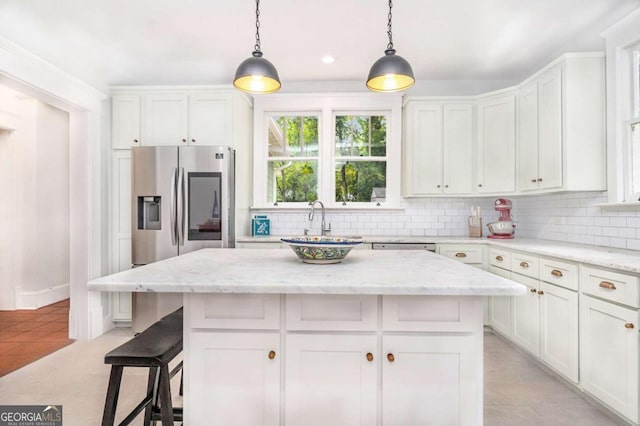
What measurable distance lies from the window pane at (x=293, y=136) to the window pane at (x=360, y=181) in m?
0.42

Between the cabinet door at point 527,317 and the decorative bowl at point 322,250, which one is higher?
the decorative bowl at point 322,250

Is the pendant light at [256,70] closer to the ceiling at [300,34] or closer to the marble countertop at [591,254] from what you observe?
the ceiling at [300,34]

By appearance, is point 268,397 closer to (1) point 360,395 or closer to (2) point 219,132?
(1) point 360,395

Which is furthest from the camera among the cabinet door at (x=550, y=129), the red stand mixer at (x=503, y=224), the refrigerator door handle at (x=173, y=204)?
the red stand mixer at (x=503, y=224)

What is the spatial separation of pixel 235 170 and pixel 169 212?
77 centimetres

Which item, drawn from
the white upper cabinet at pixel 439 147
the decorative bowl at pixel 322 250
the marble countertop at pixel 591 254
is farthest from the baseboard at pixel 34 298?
the white upper cabinet at pixel 439 147

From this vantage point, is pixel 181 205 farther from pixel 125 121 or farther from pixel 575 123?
pixel 575 123

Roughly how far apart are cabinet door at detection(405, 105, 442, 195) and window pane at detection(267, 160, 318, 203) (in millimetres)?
1149

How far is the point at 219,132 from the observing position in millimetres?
3486

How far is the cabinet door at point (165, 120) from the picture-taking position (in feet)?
11.5

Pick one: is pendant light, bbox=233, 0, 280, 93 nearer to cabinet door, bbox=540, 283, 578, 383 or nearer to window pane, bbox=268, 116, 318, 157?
window pane, bbox=268, 116, 318, 157

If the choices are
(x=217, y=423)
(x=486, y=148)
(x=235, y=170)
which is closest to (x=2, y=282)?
(x=235, y=170)

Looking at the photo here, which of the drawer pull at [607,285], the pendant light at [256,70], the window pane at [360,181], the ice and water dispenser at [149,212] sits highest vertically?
the pendant light at [256,70]

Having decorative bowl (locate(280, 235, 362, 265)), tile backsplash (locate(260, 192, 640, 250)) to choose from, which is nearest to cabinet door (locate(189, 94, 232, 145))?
tile backsplash (locate(260, 192, 640, 250))
